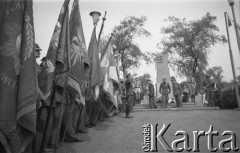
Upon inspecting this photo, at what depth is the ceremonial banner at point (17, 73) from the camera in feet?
10.8

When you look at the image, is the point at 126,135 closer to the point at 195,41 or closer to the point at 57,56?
the point at 57,56

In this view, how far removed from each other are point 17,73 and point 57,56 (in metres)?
1.26

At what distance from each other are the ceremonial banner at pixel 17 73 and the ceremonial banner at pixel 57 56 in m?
0.81

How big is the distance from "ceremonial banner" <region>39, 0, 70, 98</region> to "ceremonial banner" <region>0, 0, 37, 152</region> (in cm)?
81

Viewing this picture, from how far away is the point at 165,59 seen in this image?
23.3 metres

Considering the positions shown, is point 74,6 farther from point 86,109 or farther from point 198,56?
point 198,56

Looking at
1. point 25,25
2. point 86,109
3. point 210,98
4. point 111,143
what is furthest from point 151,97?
point 25,25

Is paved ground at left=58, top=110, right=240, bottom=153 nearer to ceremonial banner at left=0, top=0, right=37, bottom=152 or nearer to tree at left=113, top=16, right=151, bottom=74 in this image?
ceremonial banner at left=0, top=0, right=37, bottom=152

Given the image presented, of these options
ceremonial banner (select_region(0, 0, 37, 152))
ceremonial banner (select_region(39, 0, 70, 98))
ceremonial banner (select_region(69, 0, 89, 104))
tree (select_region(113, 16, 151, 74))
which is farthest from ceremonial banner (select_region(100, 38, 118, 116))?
tree (select_region(113, 16, 151, 74))

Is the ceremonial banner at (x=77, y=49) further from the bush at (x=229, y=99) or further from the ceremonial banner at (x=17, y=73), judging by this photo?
the bush at (x=229, y=99)

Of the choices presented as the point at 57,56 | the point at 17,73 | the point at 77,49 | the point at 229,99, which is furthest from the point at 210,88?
the point at 17,73

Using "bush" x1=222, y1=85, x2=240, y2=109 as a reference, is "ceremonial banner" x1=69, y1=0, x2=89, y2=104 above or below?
above

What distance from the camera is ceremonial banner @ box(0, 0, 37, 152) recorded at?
3.29 metres

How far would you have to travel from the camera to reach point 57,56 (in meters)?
4.61
